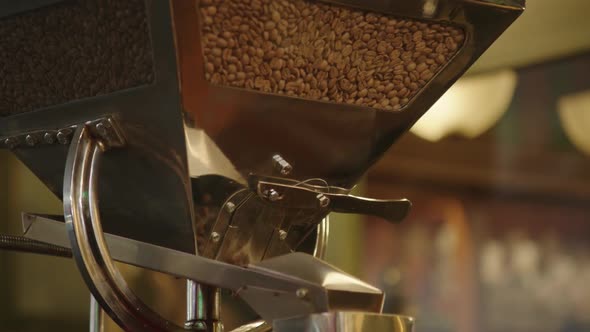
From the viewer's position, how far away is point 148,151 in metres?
0.71

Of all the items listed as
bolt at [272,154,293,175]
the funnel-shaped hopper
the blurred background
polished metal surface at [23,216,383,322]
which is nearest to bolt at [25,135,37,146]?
the funnel-shaped hopper

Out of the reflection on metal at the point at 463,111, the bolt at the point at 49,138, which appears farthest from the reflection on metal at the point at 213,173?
the reflection on metal at the point at 463,111

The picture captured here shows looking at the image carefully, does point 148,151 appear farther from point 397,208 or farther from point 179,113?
point 397,208

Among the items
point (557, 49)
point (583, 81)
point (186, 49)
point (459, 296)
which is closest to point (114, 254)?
point (186, 49)

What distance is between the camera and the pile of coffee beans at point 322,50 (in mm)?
657

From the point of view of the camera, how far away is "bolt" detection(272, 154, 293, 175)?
2.41 ft

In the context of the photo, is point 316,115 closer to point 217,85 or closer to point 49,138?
point 217,85

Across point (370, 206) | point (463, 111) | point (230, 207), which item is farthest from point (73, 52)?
point (463, 111)

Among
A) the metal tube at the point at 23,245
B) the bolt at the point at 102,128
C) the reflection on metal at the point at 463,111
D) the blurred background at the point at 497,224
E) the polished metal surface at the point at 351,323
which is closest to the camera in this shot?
the polished metal surface at the point at 351,323

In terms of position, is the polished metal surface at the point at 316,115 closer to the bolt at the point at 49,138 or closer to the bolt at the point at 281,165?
the bolt at the point at 281,165

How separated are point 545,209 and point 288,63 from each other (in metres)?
3.77

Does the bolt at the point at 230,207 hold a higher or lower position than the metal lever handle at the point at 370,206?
higher

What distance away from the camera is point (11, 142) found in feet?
2.66

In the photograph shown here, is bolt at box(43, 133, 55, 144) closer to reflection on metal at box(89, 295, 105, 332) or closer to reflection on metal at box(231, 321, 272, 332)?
reflection on metal at box(89, 295, 105, 332)
